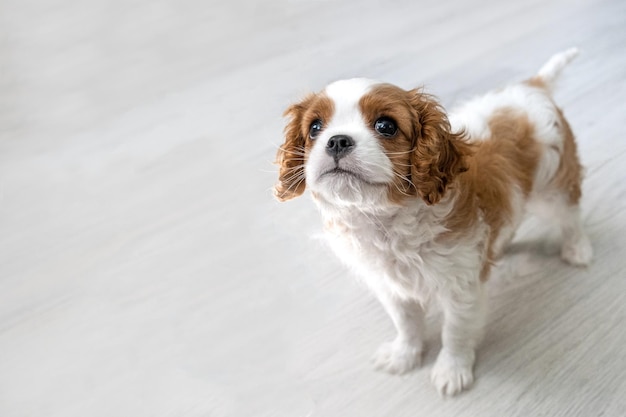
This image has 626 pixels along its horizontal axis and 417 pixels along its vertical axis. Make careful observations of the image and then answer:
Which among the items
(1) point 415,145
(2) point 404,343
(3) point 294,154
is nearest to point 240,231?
(2) point 404,343

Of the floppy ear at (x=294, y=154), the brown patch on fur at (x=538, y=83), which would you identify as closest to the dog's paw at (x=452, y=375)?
the floppy ear at (x=294, y=154)

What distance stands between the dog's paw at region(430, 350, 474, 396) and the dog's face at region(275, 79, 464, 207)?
1.60 ft

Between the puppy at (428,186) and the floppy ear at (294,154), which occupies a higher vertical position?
the floppy ear at (294,154)

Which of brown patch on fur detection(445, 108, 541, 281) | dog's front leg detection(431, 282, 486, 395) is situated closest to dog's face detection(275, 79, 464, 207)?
brown patch on fur detection(445, 108, 541, 281)

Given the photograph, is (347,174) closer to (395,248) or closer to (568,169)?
(395,248)

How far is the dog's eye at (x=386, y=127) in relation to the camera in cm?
125

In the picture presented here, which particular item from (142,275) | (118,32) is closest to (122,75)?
(118,32)

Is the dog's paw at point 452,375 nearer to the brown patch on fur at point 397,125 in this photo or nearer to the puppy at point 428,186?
the puppy at point 428,186

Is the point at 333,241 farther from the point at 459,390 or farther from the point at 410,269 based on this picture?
the point at 459,390

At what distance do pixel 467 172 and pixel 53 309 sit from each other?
4.02ft

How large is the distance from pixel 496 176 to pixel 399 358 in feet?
1.61

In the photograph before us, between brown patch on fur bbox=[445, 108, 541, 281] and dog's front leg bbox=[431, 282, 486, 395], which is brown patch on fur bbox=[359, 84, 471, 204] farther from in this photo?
dog's front leg bbox=[431, 282, 486, 395]

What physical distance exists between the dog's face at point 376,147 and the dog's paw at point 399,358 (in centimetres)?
50

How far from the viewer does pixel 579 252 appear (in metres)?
1.82
